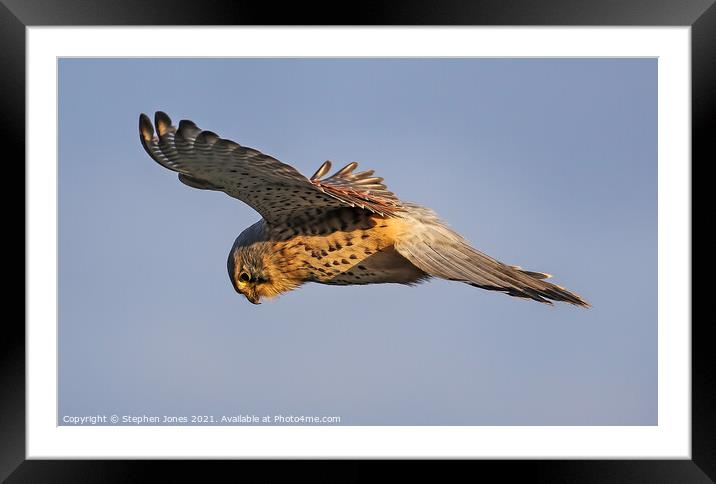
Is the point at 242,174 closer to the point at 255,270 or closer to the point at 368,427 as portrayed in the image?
the point at 255,270

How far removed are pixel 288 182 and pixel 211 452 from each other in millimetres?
1100

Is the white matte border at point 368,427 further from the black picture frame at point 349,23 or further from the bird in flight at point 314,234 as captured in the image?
the bird in flight at point 314,234

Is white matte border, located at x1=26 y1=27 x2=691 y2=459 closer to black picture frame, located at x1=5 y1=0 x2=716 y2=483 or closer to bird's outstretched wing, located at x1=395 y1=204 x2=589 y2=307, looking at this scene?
black picture frame, located at x1=5 y1=0 x2=716 y2=483

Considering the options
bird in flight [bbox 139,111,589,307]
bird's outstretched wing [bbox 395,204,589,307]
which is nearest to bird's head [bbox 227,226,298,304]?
bird in flight [bbox 139,111,589,307]

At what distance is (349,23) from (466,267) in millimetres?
1028

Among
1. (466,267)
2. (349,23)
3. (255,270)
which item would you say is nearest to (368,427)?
(466,267)

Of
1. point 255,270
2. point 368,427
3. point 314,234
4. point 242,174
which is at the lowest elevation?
point 368,427

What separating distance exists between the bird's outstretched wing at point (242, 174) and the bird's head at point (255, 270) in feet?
0.59

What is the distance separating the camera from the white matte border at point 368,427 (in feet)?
10.7

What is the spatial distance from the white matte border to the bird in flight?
0.51 meters

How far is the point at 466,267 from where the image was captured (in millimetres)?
3227

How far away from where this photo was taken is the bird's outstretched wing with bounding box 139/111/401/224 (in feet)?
9.60
